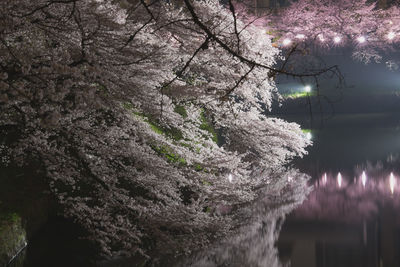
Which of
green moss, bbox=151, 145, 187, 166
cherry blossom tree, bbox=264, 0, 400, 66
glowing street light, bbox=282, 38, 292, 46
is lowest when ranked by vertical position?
green moss, bbox=151, 145, 187, 166

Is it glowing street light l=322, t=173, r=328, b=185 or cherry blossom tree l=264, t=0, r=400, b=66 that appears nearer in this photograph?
glowing street light l=322, t=173, r=328, b=185

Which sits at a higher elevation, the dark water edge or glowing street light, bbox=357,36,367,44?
glowing street light, bbox=357,36,367,44

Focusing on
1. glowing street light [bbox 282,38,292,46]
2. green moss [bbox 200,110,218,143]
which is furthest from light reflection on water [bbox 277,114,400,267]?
glowing street light [bbox 282,38,292,46]

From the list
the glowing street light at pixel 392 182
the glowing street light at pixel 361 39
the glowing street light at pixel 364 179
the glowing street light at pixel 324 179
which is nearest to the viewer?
the glowing street light at pixel 392 182

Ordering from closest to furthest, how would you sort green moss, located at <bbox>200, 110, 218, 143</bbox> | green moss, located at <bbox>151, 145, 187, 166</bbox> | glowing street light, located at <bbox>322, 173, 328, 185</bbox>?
green moss, located at <bbox>151, 145, 187, 166</bbox> < green moss, located at <bbox>200, 110, 218, 143</bbox> < glowing street light, located at <bbox>322, 173, 328, 185</bbox>

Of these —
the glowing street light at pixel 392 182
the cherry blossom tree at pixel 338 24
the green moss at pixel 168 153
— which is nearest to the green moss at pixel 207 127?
the green moss at pixel 168 153

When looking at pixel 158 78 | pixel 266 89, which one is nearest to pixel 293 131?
pixel 266 89

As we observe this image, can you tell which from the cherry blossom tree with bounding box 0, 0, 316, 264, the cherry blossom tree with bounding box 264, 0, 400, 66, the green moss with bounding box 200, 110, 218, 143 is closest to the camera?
the cherry blossom tree with bounding box 0, 0, 316, 264

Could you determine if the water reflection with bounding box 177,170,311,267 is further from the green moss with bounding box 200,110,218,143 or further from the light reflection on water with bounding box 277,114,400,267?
the green moss with bounding box 200,110,218,143

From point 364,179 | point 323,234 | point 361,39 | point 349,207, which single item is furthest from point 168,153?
point 361,39

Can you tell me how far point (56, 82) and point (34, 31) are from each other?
2.65 ft

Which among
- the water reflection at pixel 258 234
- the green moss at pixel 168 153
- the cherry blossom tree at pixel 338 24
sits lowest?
the water reflection at pixel 258 234

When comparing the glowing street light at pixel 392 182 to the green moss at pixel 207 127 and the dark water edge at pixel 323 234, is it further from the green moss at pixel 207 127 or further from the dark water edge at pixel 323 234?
the green moss at pixel 207 127

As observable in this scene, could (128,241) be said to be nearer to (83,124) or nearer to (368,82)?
(83,124)
